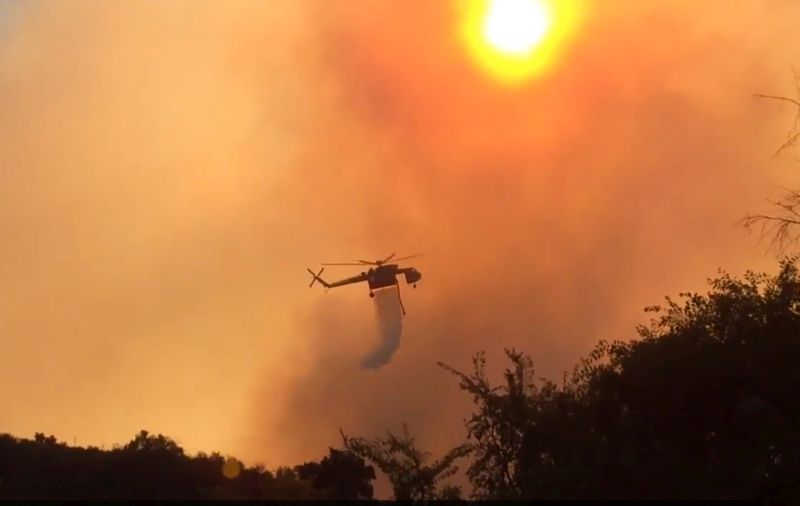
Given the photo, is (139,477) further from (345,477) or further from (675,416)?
(675,416)

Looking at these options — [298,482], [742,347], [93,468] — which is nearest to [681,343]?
[742,347]

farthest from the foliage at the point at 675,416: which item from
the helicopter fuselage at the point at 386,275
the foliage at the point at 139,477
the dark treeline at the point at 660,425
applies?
the helicopter fuselage at the point at 386,275

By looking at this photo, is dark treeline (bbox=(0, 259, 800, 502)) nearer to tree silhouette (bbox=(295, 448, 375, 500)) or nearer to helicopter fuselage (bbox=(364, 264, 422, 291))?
tree silhouette (bbox=(295, 448, 375, 500))

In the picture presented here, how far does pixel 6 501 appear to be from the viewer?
174 ft

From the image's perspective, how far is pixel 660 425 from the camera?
3709 centimetres

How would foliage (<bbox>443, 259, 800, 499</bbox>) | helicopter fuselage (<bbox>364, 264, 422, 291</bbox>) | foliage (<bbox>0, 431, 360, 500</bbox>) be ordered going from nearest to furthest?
foliage (<bbox>443, 259, 800, 499</bbox>), foliage (<bbox>0, 431, 360, 500</bbox>), helicopter fuselage (<bbox>364, 264, 422, 291</bbox>)

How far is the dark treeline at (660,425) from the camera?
32875 millimetres

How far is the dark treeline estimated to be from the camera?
32.9 metres

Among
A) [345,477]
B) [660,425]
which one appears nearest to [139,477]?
[345,477]

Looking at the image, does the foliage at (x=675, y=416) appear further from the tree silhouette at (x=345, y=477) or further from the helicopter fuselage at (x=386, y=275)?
the helicopter fuselage at (x=386, y=275)

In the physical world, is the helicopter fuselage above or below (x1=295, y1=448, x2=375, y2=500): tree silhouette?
above

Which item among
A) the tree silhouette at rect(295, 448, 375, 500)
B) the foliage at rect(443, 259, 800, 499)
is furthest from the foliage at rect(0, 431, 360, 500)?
the foliage at rect(443, 259, 800, 499)

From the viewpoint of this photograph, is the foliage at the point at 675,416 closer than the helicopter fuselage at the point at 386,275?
Yes

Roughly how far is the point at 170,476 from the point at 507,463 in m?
30.2
